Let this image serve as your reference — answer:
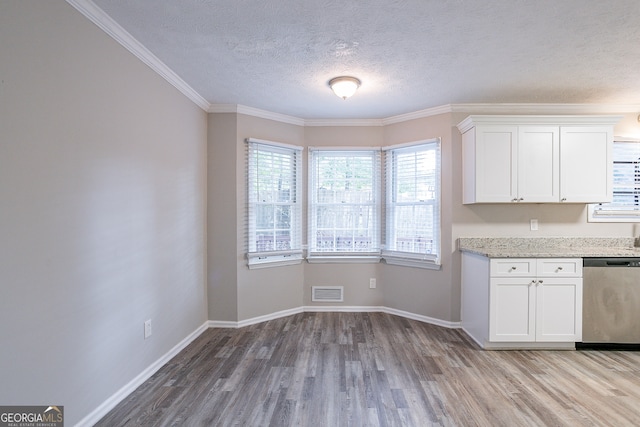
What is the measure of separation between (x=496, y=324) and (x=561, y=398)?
79 cm

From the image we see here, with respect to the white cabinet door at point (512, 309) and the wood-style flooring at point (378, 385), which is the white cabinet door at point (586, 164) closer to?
the white cabinet door at point (512, 309)

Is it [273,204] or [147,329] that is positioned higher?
[273,204]

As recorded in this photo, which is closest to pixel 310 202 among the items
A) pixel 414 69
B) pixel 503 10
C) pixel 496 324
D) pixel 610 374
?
pixel 414 69

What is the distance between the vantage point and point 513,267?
2922 millimetres

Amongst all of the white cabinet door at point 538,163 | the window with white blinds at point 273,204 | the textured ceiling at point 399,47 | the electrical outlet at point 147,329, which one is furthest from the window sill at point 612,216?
the electrical outlet at point 147,329

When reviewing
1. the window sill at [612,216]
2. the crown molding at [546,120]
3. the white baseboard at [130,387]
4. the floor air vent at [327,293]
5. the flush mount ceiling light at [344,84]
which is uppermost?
the flush mount ceiling light at [344,84]

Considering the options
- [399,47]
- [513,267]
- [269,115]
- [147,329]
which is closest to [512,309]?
[513,267]

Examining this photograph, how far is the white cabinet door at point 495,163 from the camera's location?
325cm

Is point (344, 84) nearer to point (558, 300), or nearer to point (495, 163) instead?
point (495, 163)

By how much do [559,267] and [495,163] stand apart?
1152 mm

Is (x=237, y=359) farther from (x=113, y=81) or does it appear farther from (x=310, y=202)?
(x=113, y=81)

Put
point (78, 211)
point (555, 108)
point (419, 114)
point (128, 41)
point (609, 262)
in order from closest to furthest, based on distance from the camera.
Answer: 1. point (78, 211)
2. point (128, 41)
3. point (609, 262)
4. point (555, 108)
5. point (419, 114)

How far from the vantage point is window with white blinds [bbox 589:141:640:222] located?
11.6 feet

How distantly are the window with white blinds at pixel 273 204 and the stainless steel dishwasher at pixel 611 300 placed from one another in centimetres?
301
